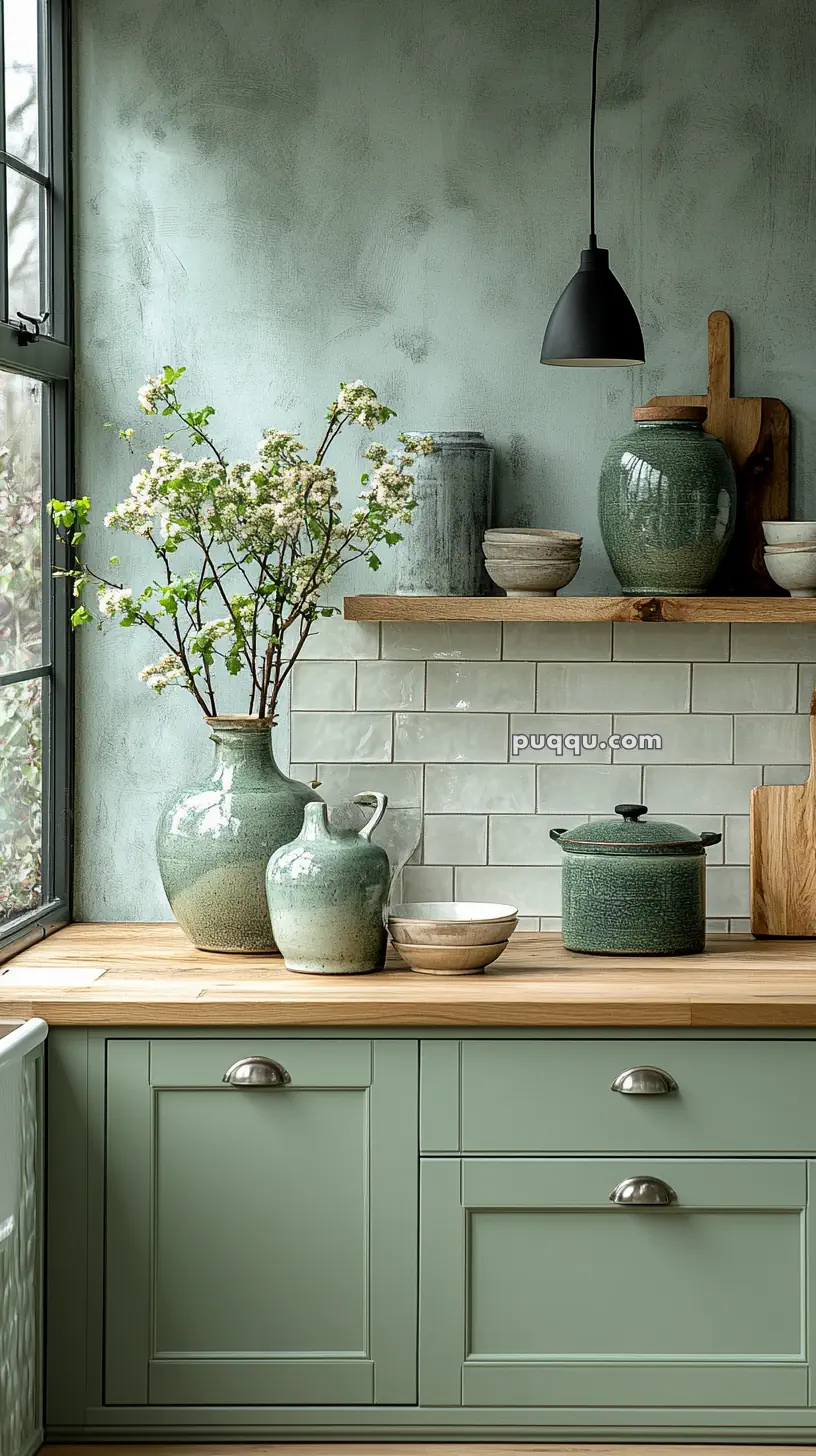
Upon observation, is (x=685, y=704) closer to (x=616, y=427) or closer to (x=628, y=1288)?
(x=616, y=427)

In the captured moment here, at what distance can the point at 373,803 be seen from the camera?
3.35 meters

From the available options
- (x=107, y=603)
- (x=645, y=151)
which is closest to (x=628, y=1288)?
(x=107, y=603)

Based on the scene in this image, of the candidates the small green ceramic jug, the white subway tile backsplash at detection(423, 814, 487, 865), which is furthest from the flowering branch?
the white subway tile backsplash at detection(423, 814, 487, 865)

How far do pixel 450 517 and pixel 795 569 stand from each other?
2.50 feet

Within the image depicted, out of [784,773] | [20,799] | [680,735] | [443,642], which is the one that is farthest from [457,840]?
[20,799]

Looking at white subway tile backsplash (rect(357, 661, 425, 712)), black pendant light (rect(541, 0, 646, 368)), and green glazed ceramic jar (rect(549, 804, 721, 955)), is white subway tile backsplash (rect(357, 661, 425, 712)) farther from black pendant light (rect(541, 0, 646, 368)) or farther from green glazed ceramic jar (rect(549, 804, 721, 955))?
black pendant light (rect(541, 0, 646, 368))

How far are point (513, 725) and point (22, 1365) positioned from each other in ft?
5.57

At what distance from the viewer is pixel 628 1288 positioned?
113 inches

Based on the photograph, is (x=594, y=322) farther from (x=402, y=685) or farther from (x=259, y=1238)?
(x=259, y=1238)

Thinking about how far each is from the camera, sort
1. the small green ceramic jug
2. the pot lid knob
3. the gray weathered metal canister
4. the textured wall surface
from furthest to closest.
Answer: the textured wall surface, the gray weathered metal canister, the pot lid knob, the small green ceramic jug

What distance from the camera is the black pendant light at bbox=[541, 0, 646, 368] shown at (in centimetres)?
310

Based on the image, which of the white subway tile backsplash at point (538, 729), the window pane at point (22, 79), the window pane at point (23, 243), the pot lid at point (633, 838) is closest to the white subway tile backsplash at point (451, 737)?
the white subway tile backsplash at point (538, 729)

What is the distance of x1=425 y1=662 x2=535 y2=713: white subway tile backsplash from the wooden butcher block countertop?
25.7 inches

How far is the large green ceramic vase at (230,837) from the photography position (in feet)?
10.6
